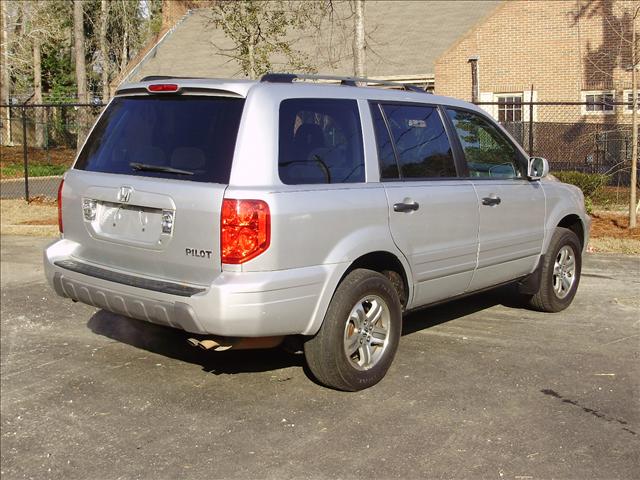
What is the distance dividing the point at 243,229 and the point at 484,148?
2.76 m

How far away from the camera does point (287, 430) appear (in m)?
4.55

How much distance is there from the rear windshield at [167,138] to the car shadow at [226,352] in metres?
1.11

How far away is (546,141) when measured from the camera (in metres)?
20.2

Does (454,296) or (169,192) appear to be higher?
(169,192)

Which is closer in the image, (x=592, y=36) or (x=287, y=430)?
(x=287, y=430)

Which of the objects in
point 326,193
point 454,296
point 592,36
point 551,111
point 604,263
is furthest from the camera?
point 551,111

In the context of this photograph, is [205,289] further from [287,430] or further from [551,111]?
[551,111]

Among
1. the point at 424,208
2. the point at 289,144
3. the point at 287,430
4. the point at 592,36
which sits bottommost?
the point at 287,430

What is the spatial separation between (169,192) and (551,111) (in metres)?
20.6

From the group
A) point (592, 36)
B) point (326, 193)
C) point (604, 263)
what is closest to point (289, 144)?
point (326, 193)

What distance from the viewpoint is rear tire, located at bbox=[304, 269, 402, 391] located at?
4.86 m

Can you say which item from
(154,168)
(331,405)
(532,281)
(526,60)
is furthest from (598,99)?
(154,168)

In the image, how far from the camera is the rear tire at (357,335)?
4859mm

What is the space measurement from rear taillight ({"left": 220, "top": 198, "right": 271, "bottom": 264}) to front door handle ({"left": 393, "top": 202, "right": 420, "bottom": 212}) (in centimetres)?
115
